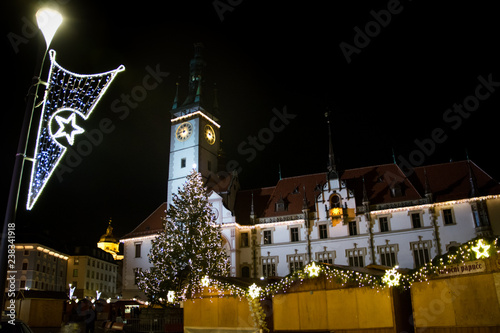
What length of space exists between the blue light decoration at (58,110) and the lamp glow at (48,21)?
71 cm

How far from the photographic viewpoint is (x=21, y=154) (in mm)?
6715

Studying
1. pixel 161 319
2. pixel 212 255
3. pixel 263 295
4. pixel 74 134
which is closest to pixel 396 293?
pixel 263 295

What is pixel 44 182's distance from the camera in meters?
7.42

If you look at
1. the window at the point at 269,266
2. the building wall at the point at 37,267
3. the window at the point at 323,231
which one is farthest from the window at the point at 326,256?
the building wall at the point at 37,267

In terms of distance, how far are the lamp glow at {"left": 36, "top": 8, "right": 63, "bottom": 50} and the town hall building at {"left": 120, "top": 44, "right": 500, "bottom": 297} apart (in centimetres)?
3042

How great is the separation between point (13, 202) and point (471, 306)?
12.5m

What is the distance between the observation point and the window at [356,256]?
3691 centimetres

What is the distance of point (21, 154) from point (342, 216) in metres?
34.0

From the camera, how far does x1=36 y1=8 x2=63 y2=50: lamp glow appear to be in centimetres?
695

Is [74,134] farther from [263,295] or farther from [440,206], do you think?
[440,206]

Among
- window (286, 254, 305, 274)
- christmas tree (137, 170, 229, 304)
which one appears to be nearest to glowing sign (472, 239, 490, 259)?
christmas tree (137, 170, 229, 304)

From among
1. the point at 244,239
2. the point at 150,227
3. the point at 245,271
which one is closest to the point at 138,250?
the point at 150,227

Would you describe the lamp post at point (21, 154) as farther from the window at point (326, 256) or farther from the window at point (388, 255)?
the window at point (388, 255)

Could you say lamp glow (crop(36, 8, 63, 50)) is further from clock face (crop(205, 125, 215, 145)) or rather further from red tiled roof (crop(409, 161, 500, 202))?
clock face (crop(205, 125, 215, 145))
